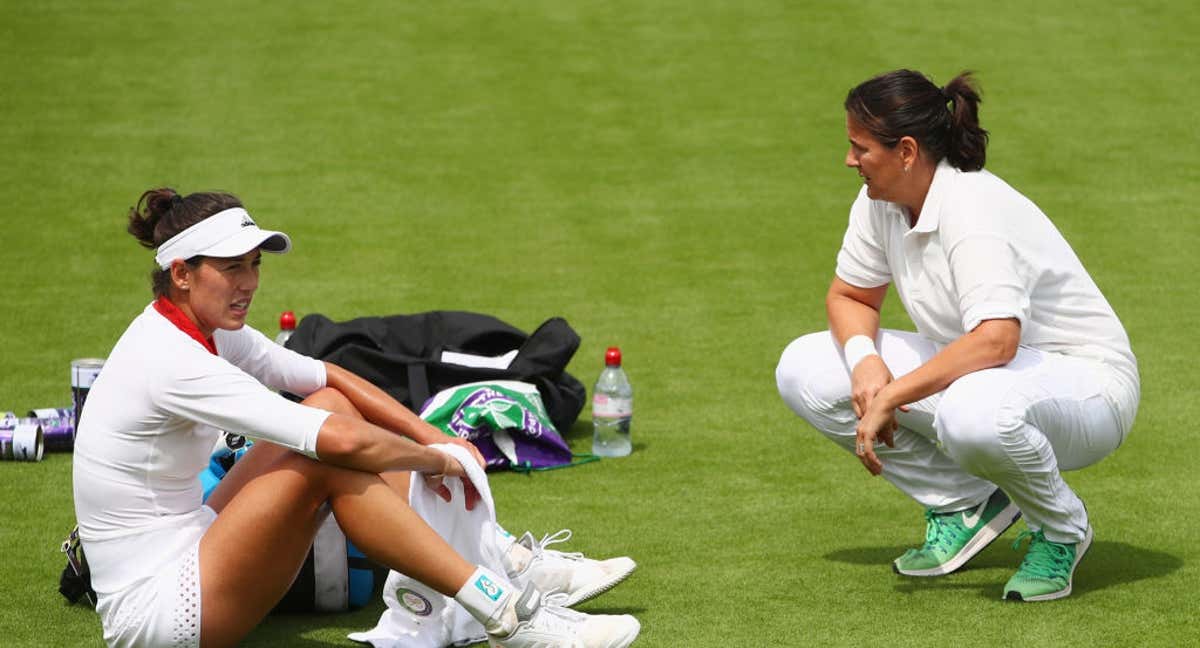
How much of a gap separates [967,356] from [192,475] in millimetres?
1884

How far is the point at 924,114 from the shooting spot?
4004mm

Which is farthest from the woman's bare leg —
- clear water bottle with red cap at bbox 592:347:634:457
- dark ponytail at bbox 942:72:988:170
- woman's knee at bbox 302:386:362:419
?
clear water bottle with red cap at bbox 592:347:634:457

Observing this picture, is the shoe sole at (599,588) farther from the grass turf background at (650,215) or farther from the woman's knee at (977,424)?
the woman's knee at (977,424)

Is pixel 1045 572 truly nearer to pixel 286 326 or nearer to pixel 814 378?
pixel 814 378

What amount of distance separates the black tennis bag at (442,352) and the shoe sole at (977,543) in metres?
1.80

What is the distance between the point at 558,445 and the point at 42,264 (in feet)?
12.9

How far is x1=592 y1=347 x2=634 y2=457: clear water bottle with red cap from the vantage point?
5730 millimetres

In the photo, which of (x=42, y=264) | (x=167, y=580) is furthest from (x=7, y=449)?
(x=42, y=264)

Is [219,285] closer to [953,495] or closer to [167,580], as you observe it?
[167,580]

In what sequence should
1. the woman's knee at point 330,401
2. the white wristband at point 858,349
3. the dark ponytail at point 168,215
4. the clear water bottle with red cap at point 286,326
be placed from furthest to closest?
the clear water bottle with red cap at point 286,326 → the white wristband at point 858,349 → the woman's knee at point 330,401 → the dark ponytail at point 168,215

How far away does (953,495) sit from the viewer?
14.2ft

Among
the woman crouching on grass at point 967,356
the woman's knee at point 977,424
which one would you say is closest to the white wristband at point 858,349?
the woman crouching on grass at point 967,356

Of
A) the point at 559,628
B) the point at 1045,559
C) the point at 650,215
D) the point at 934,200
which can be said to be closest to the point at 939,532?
the point at 1045,559

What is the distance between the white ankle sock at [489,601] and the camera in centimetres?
344
